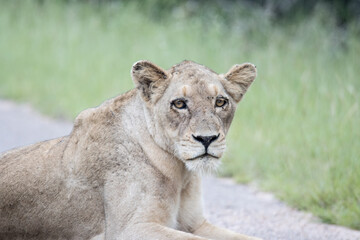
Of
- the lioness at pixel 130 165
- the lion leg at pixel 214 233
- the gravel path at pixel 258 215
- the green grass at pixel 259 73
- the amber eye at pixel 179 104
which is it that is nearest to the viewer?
the lioness at pixel 130 165

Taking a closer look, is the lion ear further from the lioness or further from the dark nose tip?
the dark nose tip

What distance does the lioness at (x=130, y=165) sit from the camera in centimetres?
407

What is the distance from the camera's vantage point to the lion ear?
14.7 ft

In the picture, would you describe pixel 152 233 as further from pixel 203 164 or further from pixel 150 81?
pixel 150 81

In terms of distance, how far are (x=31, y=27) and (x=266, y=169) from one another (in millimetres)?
8510

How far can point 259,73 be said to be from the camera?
9.46m

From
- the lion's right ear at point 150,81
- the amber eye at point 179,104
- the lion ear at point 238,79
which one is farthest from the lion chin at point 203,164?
the lion ear at point 238,79

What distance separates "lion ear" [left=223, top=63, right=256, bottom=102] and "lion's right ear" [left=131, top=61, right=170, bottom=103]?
0.44 m

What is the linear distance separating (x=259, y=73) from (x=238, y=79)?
4963mm

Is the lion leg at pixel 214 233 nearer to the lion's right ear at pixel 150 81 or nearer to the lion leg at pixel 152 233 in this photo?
the lion leg at pixel 152 233

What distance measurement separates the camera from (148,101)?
431 centimetres

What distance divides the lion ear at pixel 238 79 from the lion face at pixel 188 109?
0.03 meters

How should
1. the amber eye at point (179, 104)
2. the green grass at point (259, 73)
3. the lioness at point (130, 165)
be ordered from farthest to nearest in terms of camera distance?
the green grass at point (259, 73) < the amber eye at point (179, 104) < the lioness at point (130, 165)

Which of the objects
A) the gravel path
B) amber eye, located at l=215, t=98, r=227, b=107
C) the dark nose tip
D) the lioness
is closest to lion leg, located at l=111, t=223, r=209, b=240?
the lioness
